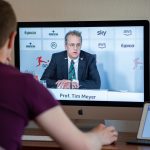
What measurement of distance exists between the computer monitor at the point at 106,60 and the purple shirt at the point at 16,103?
97 centimetres

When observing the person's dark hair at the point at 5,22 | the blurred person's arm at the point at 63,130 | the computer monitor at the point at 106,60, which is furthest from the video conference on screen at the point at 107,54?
the person's dark hair at the point at 5,22

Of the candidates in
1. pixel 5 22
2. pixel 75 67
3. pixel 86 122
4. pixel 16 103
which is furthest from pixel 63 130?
pixel 86 122

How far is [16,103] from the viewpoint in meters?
1.08

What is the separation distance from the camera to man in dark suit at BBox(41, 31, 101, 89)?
207 cm

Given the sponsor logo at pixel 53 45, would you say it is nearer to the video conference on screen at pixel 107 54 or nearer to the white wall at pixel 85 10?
the video conference on screen at pixel 107 54

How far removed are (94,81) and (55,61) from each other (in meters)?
0.23

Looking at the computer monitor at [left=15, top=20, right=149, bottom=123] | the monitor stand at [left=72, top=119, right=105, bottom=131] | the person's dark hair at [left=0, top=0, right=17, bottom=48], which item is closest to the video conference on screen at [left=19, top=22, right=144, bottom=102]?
the computer monitor at [left=15, top=20, right=149, bottom=123]

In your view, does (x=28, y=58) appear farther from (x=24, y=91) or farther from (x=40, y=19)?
(x=24, y=91)

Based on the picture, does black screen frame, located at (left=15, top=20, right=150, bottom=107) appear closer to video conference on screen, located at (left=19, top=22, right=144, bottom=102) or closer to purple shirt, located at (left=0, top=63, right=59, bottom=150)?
video conference on screen, located at (left=19, top=22, right=144, bottom=102)

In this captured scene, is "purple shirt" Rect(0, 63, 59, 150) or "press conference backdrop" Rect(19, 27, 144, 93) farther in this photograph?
"press conference backdrop" Rect(19, 27, 144, 93)

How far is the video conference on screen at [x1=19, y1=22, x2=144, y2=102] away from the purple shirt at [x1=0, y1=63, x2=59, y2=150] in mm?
971

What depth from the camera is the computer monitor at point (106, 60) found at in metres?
2.01

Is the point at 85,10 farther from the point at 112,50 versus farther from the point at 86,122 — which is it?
the point at 86,122

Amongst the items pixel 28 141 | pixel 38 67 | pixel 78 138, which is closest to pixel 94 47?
pixel 38 67
